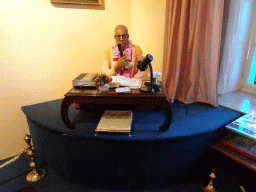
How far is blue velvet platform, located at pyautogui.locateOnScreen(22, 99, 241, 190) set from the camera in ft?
4.50

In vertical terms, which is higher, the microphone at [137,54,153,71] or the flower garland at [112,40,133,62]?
the flower garland at [112,40,133,62]

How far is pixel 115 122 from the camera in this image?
1.48 m

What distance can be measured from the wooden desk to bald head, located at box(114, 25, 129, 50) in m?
1.22

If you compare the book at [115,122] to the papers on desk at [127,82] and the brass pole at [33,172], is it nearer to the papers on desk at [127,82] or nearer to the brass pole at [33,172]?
the papers on desk at [127,82]

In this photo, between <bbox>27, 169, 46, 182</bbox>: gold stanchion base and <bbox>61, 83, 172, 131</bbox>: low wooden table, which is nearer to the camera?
<bbox>61, 83, 172, 131</bbox>: low wooden table

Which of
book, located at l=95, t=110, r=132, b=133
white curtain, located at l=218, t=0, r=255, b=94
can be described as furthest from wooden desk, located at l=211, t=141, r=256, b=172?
book, located at l=95, t=110, r=132, b=133

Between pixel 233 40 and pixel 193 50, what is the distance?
0.35m

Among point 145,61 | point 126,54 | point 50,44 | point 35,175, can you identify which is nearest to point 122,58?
point 126,54

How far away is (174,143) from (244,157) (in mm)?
522

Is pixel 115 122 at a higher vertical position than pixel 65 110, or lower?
lower

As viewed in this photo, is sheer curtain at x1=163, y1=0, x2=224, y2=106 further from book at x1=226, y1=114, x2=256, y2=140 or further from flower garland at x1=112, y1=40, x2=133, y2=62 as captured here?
flower garland at x1=112, y1=40, x2=133, y2=62

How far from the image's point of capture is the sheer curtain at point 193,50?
61.3 inches

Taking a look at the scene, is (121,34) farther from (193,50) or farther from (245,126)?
(245,126)

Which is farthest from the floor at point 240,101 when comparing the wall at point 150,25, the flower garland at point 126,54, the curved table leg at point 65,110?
the curved table leg at point 65,110
